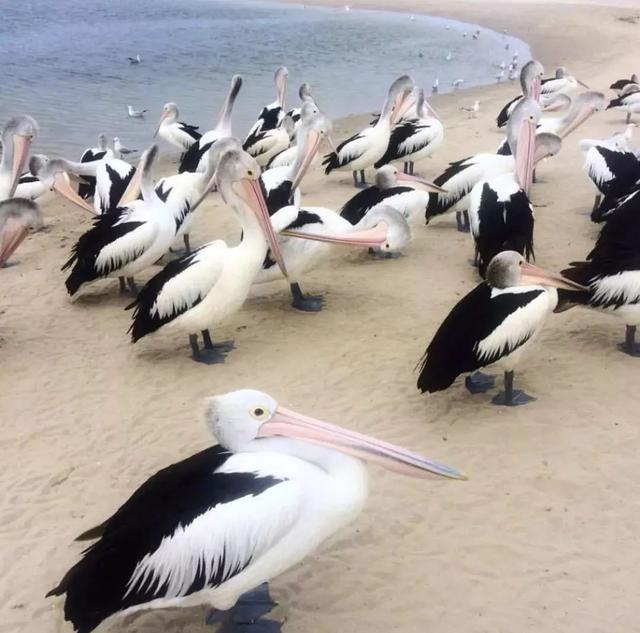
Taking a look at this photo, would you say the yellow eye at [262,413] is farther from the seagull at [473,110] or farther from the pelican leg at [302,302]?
the seagull at [473,110]

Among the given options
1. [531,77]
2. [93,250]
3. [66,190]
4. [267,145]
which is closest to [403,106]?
[531,77]

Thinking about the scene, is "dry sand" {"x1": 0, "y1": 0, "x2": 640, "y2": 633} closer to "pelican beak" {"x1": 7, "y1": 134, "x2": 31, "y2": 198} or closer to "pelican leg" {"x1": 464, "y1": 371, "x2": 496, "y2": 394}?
"pelican leg" {"x1": 464, "y1": 371, "x2": 496, "y2": 394}

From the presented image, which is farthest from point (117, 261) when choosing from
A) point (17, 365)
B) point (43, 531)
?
→ point (43, 531)

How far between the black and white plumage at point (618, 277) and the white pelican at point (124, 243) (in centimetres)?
290

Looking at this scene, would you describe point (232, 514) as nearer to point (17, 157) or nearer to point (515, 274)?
point (515, 274)

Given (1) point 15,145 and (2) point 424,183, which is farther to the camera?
(1) point 15,145

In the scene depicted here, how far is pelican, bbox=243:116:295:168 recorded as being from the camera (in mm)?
9461

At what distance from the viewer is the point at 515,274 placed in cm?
404

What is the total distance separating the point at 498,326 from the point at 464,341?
0.62 feet

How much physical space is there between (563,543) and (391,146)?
20.5 feet

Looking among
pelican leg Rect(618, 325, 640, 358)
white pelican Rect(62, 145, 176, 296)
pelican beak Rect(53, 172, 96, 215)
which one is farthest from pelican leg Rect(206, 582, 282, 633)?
pelican beak Rect(53, 172, 96, 215)

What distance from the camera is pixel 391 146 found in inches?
340

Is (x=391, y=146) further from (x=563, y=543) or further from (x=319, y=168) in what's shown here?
(x=563, y=543)

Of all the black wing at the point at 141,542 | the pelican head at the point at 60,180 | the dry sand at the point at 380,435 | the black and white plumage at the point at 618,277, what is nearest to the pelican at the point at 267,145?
the pelican head at the point at 60,180
